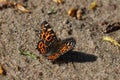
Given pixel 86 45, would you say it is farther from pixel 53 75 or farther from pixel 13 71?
pixel 13 71

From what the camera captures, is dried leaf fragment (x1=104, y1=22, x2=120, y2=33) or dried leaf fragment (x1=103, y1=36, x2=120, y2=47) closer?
dried leaf fragment (x1=103, y1=36, x2=120, y2=47)

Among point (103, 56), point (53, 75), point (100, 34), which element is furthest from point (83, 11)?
point (53, 75)

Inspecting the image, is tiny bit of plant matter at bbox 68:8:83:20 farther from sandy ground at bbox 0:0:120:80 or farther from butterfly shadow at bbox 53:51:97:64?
butterfly shadow at bbox 53:51:97:64

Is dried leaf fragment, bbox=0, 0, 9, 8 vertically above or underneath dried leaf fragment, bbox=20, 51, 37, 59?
above

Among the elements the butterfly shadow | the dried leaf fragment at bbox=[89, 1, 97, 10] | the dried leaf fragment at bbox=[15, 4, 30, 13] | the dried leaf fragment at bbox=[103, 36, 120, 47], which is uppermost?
the dried leaf fragment at bbox=[15, 4, 30, 13]

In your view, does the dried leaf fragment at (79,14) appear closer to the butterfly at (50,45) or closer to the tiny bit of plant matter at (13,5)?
the tiny bit of plant matter at (13,5)

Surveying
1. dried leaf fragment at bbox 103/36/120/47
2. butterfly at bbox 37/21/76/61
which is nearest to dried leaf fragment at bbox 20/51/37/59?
butterfly at bbox 37/21/76/61

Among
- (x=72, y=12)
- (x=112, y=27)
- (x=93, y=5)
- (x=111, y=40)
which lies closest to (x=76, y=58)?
(x=111, y=40)

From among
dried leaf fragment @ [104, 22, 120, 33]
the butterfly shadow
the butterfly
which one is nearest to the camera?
the butterfly
